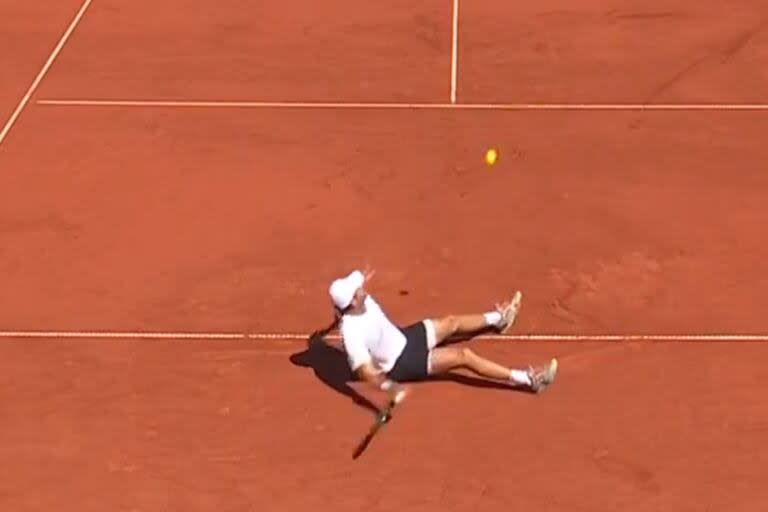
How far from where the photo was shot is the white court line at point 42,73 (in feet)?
39.0

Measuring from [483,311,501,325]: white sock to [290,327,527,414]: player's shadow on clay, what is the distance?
0.78 feet

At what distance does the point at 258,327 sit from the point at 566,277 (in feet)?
8.15

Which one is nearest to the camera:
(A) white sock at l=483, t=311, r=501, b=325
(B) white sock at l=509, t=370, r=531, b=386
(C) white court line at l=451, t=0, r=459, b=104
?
(B) white sock at l=509, t=370, r=531, b=386

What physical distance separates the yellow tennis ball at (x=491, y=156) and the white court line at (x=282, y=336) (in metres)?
2.68

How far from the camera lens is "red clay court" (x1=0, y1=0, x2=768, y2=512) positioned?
775 cm

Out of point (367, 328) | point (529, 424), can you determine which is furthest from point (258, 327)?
point (529, 424)

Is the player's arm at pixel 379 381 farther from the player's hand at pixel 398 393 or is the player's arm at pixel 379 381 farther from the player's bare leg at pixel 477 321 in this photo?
the player's bare leg at pixel 477 321

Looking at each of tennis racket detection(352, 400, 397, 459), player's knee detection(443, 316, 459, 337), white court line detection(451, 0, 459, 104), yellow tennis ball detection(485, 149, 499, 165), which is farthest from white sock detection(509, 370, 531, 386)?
white court line detection(451, 0, 459, 104)

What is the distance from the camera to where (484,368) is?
Result: 8.16 m

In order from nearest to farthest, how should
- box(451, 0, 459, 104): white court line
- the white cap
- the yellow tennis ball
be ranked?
the white cap < the yellow tennis ball < box(451, 0, 459, 104): white court line

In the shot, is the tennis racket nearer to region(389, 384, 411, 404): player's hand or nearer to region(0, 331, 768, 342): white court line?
region(389, 384, 411, 404): player's hand

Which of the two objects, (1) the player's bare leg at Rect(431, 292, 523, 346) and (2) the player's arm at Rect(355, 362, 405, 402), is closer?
(2) the player's arm at Rect(355, 362, 405, 402)

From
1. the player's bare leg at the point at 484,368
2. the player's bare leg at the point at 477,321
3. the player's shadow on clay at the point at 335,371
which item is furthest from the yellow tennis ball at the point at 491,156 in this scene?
the player's bare leg at the point at 484,368

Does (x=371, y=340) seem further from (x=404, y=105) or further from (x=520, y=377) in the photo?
(x=404, y=105)
